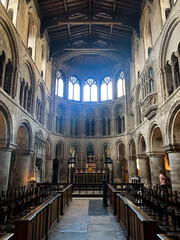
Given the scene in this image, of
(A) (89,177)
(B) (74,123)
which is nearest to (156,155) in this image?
(A) (89,177)

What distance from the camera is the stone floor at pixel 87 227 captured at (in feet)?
17.1

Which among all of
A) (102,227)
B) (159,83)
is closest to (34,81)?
(159,83)

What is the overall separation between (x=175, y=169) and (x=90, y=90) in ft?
62.0

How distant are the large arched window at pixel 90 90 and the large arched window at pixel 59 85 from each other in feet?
11.3

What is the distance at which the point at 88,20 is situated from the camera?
18.0 metres

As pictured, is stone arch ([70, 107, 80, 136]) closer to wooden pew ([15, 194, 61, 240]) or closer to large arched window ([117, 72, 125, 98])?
large arched window ([117, 72, 125, 98])

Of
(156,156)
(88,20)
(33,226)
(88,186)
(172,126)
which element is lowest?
(88,186)

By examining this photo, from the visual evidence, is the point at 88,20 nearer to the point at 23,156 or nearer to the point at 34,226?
the point at 23,156

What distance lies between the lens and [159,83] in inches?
477

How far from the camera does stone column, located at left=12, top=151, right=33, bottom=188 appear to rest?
13.4m

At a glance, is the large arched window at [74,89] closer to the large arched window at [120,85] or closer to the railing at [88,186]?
the large arched window at [120,85]

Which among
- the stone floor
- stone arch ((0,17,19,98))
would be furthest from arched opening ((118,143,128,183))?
stone arch ((0,17,19,98))

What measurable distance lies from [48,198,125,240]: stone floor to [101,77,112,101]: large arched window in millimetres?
19608

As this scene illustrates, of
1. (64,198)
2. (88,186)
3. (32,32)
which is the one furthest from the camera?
(32,32)
